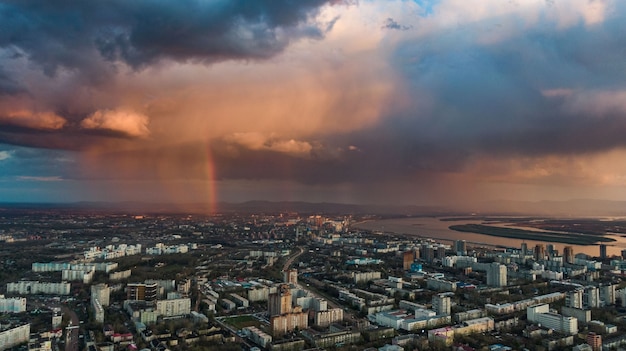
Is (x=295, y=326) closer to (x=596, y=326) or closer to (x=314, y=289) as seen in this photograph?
(x=314, y=289)

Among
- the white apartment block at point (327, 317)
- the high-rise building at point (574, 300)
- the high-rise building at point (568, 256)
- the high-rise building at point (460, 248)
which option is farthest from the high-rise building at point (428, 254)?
the white apartment block at point (327, 317)

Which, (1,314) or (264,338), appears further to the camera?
(1,314)

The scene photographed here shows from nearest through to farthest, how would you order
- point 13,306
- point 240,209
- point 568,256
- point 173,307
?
point 173,307
point 13,306
point 568,256
point 240,209

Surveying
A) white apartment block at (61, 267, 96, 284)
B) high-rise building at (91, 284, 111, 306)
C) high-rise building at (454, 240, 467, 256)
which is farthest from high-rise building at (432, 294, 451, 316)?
high-rise building at (454, 240, 467, 256)

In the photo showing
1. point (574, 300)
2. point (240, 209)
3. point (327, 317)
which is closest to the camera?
point (327, 317)

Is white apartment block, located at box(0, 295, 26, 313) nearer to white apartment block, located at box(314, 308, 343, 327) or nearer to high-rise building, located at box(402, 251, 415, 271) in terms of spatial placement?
white apartment block, located at box(314, 308, 343, 327)

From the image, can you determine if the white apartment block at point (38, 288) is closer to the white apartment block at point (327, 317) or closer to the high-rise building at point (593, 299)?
the white apartment block at point (327, 317)

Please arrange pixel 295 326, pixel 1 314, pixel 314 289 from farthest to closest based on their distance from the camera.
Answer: pixel 314 289 → pixel 1 314 → pixel 295 326

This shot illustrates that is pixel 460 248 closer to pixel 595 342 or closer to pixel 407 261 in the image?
pixel 407 261

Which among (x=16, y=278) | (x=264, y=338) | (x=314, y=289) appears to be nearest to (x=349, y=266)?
(x=314, y=289)

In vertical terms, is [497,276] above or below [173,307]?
above

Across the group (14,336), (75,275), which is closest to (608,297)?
(14,336)
